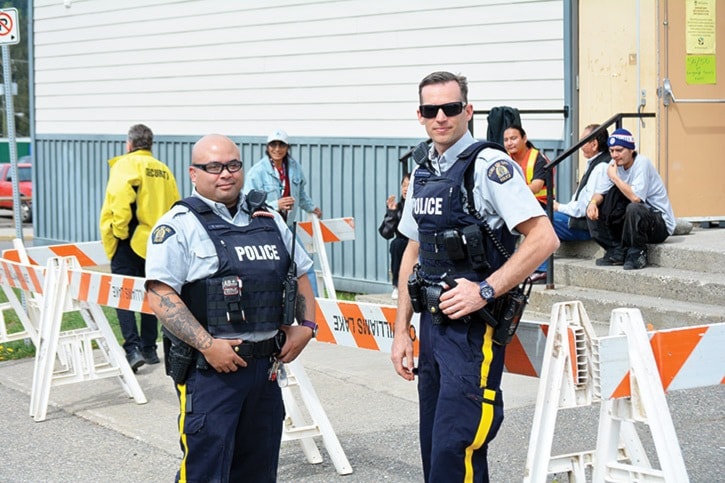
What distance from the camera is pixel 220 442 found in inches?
177

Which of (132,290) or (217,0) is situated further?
(217,0)

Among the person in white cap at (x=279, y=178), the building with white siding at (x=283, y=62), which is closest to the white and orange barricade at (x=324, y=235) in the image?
the person in white cap at (x=279, y=178)

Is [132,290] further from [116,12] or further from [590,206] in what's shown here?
[116,12]

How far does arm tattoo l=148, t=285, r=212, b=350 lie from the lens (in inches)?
176

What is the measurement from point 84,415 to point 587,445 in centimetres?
341

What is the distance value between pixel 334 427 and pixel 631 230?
352cm

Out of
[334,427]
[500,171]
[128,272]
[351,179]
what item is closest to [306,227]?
[351,179]

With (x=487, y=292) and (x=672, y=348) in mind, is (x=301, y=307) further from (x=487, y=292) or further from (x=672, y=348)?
(x=672, y=348)

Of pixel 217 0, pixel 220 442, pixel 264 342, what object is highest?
pixel 217 0

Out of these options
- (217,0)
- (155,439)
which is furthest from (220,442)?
(217,0)

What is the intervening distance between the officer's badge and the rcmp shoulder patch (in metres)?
1.25

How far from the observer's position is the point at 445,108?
178 inches

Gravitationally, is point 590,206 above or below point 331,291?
above

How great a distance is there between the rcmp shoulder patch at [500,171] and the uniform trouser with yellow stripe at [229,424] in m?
1.16
